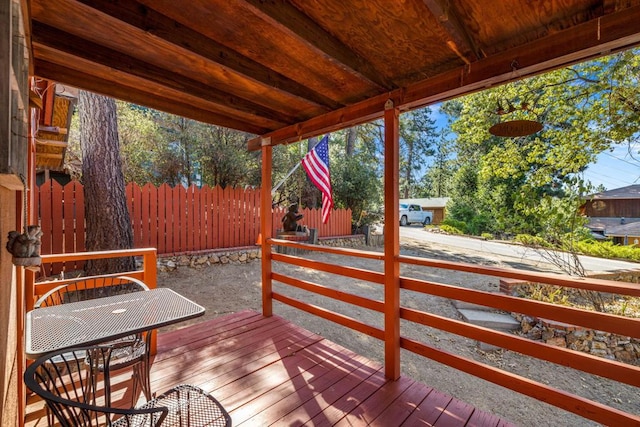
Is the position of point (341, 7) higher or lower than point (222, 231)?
higher

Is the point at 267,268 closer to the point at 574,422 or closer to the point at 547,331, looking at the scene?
the point at 574,422

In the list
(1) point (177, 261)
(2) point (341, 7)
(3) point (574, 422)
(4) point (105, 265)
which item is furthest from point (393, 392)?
(1) point (177, 261)

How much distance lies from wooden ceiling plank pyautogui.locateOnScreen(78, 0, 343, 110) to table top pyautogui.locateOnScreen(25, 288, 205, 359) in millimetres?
1406

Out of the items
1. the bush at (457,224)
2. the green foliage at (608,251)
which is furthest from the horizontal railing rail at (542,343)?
the bush at (457,224)

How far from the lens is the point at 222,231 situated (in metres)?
6.91

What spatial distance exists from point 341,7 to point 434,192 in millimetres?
29850

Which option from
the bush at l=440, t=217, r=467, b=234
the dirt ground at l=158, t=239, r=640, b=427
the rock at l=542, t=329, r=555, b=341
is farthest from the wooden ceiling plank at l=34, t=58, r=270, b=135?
the bush at l=440, t=217, r=467, b=234

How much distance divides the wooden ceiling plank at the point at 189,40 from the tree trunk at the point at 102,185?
424 cm

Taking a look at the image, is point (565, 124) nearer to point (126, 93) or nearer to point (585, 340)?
point (585, 340)

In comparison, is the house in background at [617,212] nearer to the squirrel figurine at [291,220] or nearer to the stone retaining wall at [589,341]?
the stone retaining wall at [589,341]

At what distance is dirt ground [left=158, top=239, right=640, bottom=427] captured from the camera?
102 inches

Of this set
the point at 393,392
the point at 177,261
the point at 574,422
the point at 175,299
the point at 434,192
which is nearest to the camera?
the point at 175,299

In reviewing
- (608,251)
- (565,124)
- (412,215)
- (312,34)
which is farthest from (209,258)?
(412,215)

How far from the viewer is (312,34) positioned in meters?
1.47
